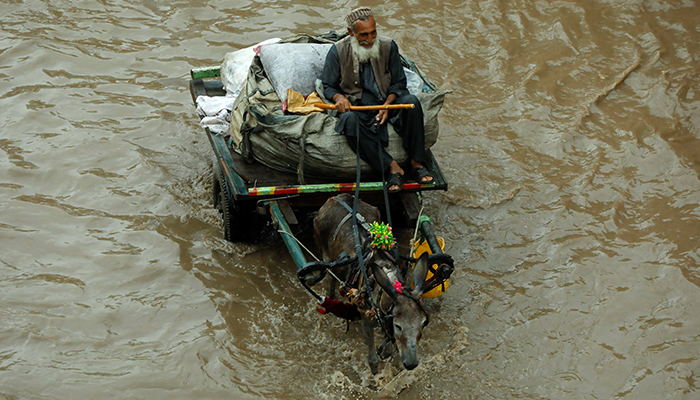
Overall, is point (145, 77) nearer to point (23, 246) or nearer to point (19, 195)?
point (19, 195)

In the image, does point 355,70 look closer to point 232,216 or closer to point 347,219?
point 347,219

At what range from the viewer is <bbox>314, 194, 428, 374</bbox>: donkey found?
3896 millimetres

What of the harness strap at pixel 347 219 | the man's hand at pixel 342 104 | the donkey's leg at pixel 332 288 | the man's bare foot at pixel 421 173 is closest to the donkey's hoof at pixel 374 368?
the donkey's leg at pixel 332 288

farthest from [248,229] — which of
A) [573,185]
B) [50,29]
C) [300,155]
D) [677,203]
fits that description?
[50,29]

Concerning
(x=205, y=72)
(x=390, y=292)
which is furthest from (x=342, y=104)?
(x=205, y=72)

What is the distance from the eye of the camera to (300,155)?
5.21 meters

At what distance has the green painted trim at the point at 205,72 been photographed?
699cm

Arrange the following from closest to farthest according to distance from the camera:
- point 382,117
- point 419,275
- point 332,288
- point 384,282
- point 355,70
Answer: point 384,282 → point 419,275 → point 332,288 → point 382,117 → point 355,70

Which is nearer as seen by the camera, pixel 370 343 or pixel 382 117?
pixel 370 343

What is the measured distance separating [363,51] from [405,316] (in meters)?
2.62

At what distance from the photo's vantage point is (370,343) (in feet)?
14.7

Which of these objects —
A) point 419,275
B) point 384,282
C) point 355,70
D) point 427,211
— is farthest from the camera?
point 427,211

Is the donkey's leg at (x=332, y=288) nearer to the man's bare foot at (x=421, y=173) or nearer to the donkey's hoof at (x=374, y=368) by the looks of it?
the donkey's hoof at (x=374, y=368)

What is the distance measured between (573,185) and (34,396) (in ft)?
17.3
